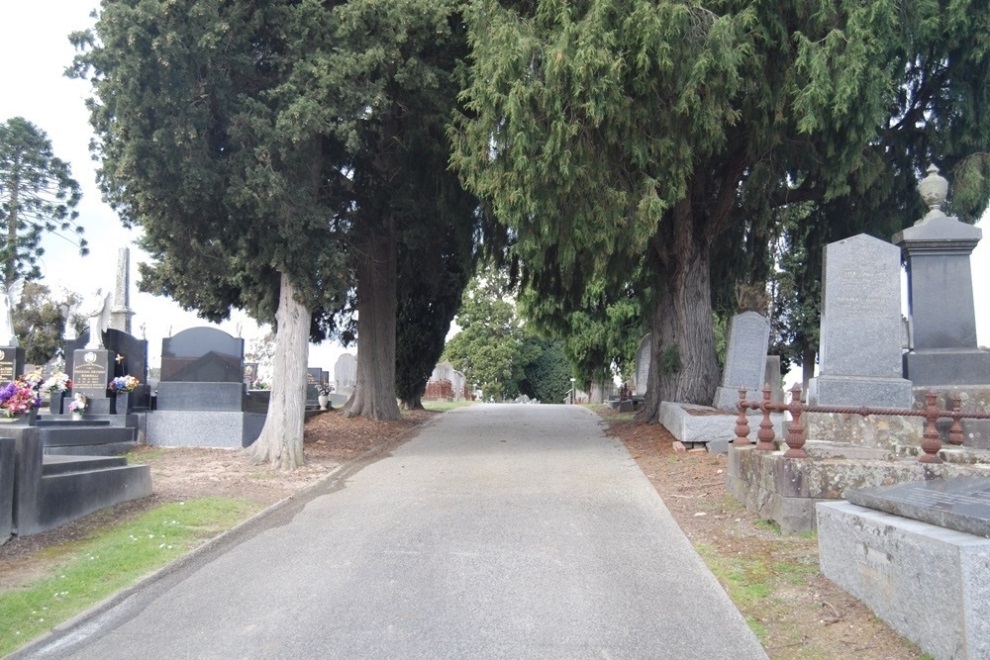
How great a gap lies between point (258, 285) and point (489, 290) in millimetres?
36748

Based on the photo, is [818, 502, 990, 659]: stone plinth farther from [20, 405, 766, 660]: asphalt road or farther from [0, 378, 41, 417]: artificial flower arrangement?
[0, 378, 41, 417]: artificial flower arrangement

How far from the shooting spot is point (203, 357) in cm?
1794

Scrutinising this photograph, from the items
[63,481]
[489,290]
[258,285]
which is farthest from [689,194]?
[489,290]

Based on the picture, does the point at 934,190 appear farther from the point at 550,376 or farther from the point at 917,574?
the point at 550,376

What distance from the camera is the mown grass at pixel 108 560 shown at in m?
6.42

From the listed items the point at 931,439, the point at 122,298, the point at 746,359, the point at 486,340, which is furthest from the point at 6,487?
the point at 486,340

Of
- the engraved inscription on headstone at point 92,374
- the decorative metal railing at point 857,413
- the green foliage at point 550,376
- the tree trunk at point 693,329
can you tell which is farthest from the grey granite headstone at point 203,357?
the green foliage at point 550,376

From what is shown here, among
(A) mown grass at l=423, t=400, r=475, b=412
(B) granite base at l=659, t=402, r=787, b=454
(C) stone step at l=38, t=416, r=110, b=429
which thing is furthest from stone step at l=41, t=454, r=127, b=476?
(A) mown grass at l=423, t=400, r=475, b=412

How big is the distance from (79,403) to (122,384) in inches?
32.2

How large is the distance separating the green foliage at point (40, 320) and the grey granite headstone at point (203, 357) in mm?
29517

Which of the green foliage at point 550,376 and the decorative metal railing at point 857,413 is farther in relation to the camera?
the green foliage at point 550,376

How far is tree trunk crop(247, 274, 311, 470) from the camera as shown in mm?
14438

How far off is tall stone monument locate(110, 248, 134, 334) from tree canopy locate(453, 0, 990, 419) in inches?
364

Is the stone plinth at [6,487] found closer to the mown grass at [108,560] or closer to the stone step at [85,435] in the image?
the mown grass at [108,560]
